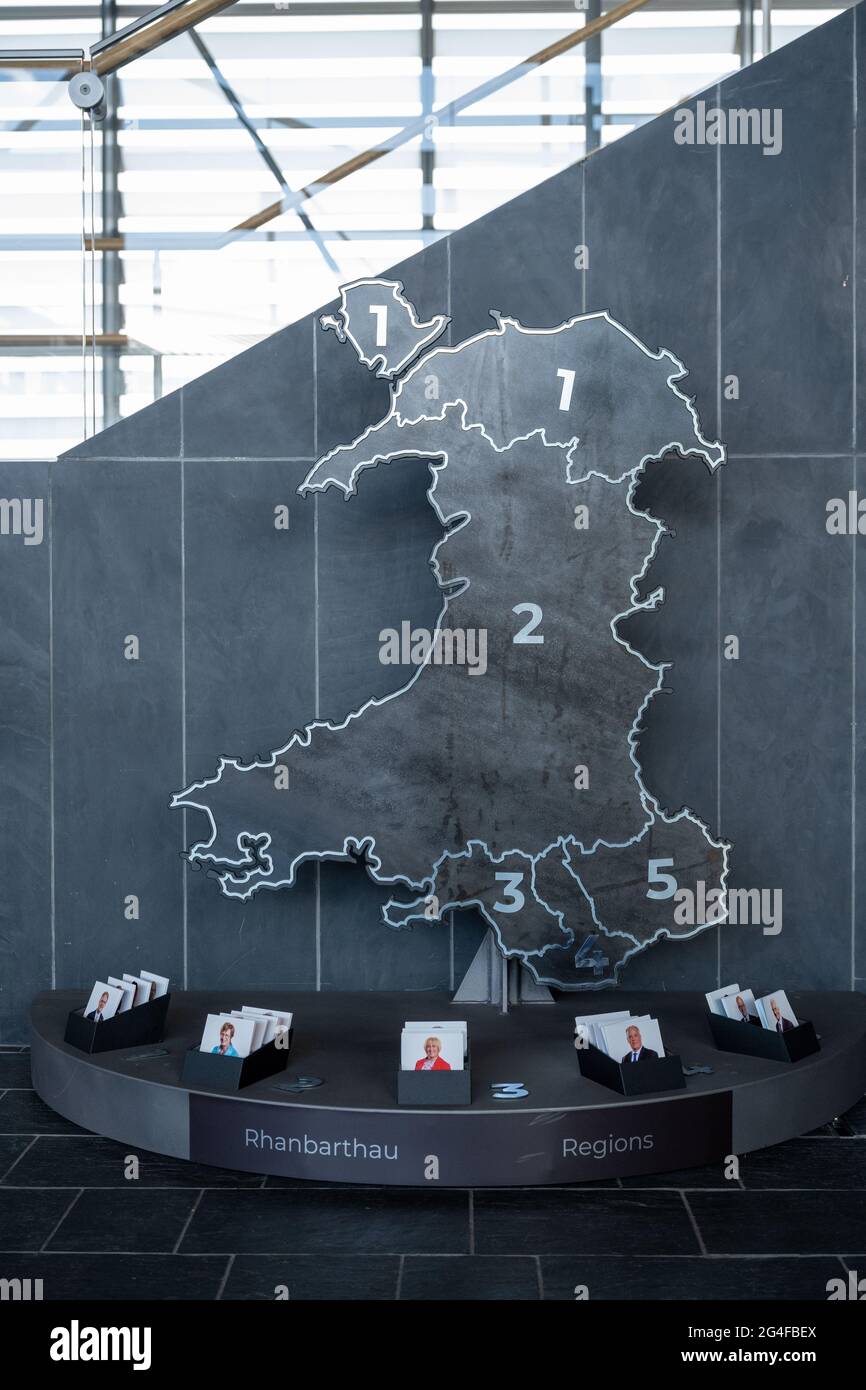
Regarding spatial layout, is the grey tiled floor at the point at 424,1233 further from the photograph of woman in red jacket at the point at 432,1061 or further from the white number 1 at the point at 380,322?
the white number 1 at the point at 380,322

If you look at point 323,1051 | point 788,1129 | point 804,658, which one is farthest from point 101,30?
point 788,1129

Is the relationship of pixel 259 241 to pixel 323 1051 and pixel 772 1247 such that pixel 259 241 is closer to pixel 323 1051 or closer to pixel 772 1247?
Result: pixel 323 1051

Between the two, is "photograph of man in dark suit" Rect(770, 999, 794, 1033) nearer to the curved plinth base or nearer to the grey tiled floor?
the curved plinth base

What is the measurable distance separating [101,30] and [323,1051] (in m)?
5.91

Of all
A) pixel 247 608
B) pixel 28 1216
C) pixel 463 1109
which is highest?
pixel 247 608

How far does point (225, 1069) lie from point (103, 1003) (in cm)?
70

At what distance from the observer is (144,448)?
216 inches

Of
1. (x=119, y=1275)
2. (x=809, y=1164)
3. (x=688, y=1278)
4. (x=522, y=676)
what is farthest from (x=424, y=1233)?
(x=522, y=676)

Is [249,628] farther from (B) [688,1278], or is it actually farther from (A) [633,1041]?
(B) [688,1278]

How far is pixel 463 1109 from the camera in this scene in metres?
4.01

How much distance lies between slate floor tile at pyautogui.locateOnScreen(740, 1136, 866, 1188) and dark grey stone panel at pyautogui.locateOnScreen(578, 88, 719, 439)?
9.63 ft

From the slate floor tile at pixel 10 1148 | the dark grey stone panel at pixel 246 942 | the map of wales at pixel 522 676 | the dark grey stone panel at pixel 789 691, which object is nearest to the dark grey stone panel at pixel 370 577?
the map of wales at pixel 522 676

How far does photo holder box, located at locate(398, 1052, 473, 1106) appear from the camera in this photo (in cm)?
403

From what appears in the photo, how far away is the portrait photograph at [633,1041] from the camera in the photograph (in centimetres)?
419
